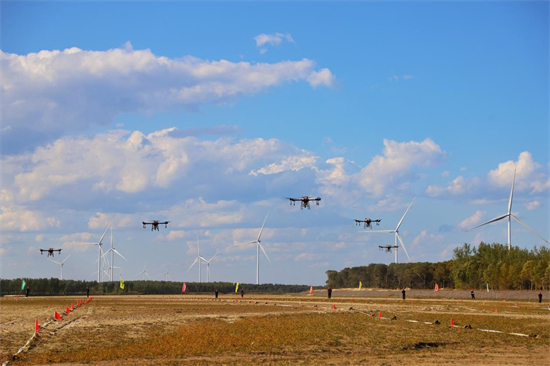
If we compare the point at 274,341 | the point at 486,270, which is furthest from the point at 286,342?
the point at 486,270

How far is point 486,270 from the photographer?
143m

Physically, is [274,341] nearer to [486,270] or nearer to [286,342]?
[286,342]

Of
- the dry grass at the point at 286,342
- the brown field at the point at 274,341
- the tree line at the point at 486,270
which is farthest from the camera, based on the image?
the tree line at the point at 486,270

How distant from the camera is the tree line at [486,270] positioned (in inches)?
5054

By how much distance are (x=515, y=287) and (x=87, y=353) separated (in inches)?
4611

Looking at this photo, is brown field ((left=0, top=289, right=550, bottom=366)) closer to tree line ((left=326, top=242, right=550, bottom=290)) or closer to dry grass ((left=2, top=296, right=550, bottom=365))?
dry grass ((left=2, top=296, right=550, bottom=365))

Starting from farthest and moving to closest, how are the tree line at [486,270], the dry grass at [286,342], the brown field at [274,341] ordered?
1. the tree line at [486,270]
2. the dry grass at [286,342]
3. the brown field at [274,341]

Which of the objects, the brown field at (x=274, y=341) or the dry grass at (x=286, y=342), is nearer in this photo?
the brown field at (x=274, y=341)

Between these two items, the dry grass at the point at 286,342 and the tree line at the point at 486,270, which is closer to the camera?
the dry grass at the point at 286,342

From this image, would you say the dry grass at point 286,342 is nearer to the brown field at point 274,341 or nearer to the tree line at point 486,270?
the brown field at point 274,341

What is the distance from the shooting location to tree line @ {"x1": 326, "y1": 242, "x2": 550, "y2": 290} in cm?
12838

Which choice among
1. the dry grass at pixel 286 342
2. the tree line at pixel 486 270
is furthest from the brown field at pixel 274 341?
the tree line at pixel 486 270

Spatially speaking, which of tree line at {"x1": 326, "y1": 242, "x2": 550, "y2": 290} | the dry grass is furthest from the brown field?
tree line at {"x1": 326, "y1": 242, "x2": 550, "y2": 290}

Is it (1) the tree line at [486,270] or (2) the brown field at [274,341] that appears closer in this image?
(2) the brown field at [274,341]
